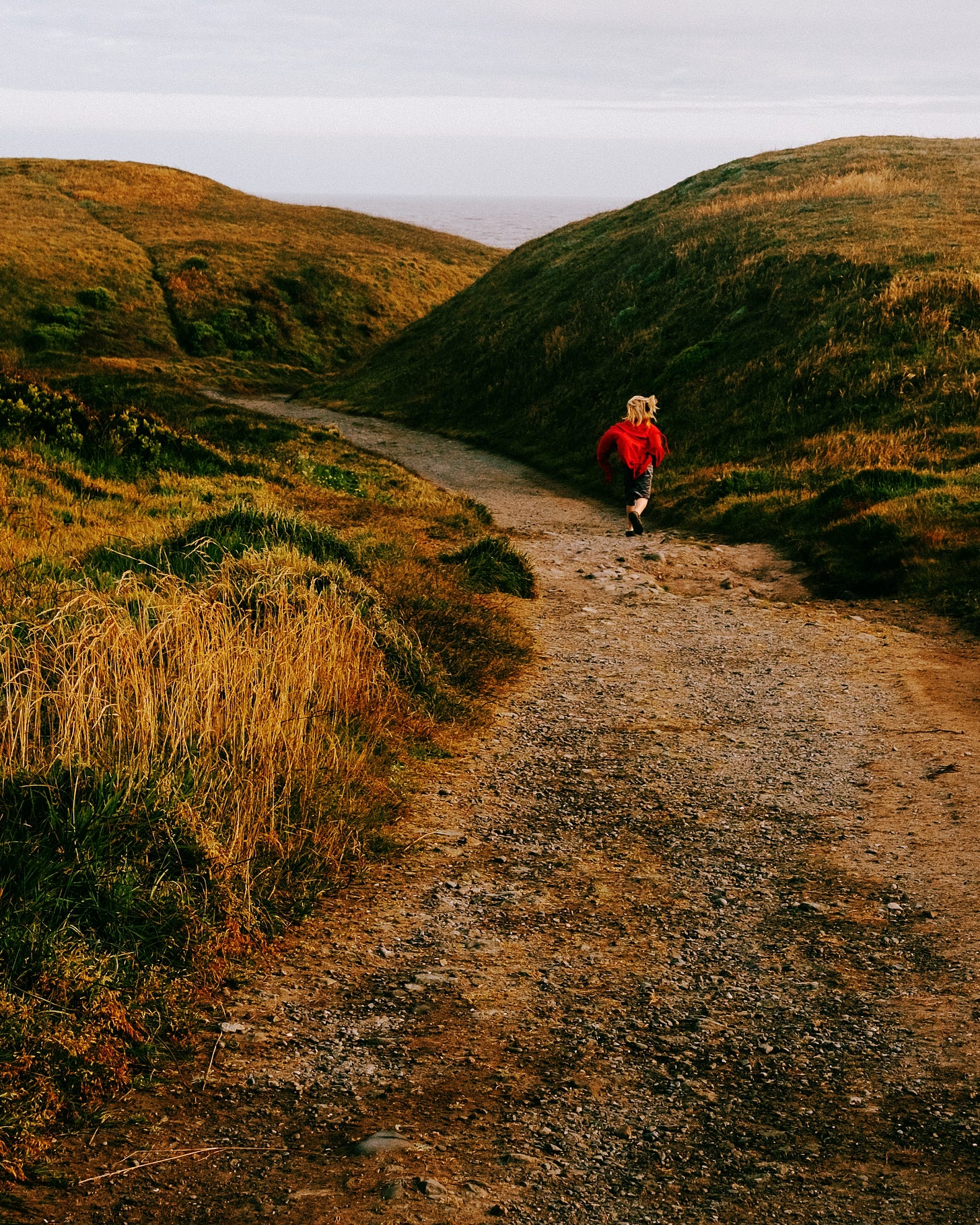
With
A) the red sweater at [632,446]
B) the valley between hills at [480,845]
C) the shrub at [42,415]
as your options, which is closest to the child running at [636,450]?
the red sweater at [632,446]

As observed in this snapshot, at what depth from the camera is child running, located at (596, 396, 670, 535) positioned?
1585 centimetres

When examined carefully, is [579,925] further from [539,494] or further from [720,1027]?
[539,494]

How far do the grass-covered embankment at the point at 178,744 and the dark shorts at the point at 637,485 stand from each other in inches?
230

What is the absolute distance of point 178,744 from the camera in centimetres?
529

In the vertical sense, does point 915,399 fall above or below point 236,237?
below

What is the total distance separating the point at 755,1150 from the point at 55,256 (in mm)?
58113

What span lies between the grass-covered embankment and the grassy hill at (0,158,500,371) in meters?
30.3

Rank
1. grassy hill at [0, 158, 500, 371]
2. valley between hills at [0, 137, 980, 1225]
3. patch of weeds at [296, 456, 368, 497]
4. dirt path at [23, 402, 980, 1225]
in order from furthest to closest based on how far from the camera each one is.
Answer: grassy hill at [0, 158, 500, 371], patch of weeds at [296, 456, 368, 497], valley between hills at [0, 137, 980, 1225], dirt path at [23, 402, 980, 1225]

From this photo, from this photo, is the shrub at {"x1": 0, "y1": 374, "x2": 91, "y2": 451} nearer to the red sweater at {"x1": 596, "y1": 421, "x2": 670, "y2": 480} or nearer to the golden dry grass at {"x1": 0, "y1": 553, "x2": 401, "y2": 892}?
the red sweater at {"x1": 596, "y1": 421, "x2": 670, "y2": 480}

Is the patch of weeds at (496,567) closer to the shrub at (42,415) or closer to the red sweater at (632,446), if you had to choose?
the red sweater at (632,446)

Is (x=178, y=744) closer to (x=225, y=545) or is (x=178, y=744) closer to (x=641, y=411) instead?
(x=225, y=545)

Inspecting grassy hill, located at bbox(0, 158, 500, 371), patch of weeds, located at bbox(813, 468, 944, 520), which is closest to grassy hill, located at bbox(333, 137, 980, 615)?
patch of weeds, located at bbox(813, 468, 944, 520)

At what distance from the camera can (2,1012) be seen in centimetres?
365

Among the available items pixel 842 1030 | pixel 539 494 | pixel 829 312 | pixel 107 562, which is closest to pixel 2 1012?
pixel 842 1030
